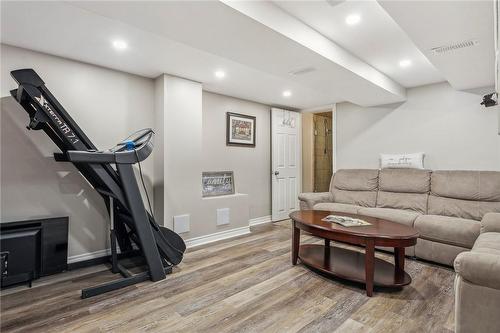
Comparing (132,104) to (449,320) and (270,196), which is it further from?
(449,320)

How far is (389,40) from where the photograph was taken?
252 centimetres

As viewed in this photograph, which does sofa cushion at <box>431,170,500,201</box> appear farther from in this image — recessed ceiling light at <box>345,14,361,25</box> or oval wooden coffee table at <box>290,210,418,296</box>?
recessed ceiling light at <box>345,14,361,25</box>

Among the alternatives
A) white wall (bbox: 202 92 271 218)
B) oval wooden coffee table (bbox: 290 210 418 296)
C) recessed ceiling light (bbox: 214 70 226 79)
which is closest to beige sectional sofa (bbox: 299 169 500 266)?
oval wooden coffee table (bbox: 290 210 418 296)

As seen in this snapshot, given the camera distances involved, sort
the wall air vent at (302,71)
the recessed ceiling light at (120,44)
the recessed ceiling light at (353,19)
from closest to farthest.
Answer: the recessed ceiling light at (353,19) < the recessed ceiling light at (120,44) < the wall air vent at (302,71)

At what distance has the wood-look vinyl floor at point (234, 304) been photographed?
5.95 ft

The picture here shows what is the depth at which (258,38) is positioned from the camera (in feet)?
6.91

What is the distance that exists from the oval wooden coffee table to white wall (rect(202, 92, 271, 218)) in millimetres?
1784

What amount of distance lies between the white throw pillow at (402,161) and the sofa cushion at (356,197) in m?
0.51

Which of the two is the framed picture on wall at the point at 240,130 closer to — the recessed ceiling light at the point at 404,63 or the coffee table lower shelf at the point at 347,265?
the coffee table lower shelf at the point at 347,265

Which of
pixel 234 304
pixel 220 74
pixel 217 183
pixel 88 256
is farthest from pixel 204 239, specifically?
pixel 220 74

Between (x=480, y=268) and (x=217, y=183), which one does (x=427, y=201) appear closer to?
(x=480, y=268)

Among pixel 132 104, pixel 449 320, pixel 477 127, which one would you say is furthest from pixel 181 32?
pixel 477 127

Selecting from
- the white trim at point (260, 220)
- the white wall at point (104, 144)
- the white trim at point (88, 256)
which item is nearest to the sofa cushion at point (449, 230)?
the white wall at point (104, 144)

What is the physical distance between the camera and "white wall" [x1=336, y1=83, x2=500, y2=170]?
3.47 m
